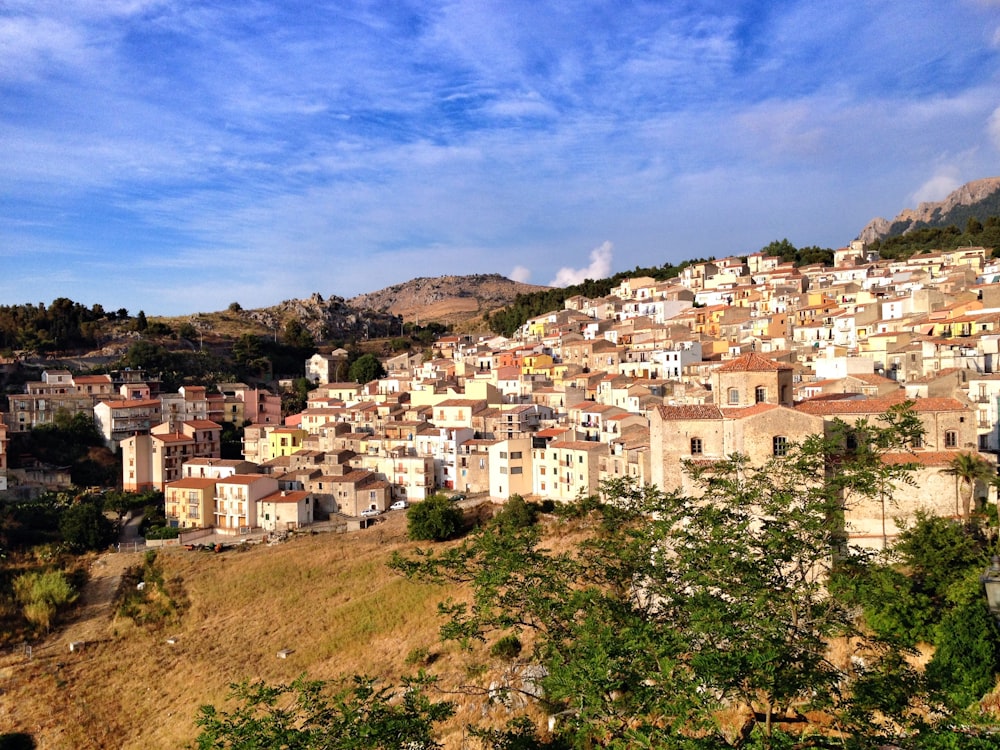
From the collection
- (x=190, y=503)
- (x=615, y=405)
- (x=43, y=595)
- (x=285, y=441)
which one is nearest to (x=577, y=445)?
(x=615, y=405)

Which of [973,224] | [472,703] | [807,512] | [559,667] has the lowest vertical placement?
[472,703]

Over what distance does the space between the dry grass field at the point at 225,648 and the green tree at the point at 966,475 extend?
15686mm

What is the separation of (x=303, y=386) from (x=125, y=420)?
20059 millimetres

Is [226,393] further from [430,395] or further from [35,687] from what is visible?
[35,687]

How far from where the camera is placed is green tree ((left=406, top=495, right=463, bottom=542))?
129ft

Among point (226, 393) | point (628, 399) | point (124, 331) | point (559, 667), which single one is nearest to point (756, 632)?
point (559, 667)

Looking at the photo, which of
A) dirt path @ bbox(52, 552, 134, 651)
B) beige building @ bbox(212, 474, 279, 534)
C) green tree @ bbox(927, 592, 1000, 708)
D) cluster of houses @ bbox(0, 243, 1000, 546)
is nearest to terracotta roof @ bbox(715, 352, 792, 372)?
cluster of houses @ bbox(0, 243, 1000, 546)

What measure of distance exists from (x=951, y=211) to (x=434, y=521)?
6083 inches

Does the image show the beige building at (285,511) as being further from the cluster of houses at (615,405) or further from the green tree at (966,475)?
the green tree at (966,475)

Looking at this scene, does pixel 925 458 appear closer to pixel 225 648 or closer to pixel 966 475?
pixel 966 475

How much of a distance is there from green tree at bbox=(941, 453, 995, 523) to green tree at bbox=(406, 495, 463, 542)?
23.6 meters

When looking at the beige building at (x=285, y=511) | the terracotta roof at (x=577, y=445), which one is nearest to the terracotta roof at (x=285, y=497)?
the beige building at (x=285, y=511)

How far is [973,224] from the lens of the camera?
291ft

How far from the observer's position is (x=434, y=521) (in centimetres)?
3922
